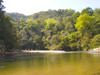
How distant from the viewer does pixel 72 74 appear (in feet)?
17.8

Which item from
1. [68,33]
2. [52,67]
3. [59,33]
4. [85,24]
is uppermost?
[85,24]

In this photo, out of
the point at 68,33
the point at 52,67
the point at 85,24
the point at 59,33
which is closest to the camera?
the point at 52,67

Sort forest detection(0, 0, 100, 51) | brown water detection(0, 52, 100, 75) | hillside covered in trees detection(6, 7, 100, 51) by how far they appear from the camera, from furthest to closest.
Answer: hillside covered in trees detection(6, 7, 100, 51), forest detection(0, 0, 100, 51), brown water detection(0, 52, 100, 75)

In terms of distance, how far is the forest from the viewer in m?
29.7

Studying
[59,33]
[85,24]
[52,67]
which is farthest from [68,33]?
[52,67]

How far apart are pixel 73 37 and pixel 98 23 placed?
32.9 feet

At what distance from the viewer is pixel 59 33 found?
52656 millimetres

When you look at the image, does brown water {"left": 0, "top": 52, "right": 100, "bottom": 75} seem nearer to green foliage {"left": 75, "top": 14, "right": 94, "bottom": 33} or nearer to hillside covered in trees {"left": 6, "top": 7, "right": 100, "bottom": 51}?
hillside covered in trees {"left": 6, "top": 7, "right": 100, "bottom": 51}

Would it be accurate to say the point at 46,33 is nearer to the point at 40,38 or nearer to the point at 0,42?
the point at 40,38

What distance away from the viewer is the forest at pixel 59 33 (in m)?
29.7

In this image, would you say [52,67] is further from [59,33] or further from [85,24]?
[59,33]

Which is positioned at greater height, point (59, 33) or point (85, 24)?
point (85, 24)

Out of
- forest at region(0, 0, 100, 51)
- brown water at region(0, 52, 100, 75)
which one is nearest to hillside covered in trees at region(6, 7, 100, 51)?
forest at region(0, 0, 100, 51)

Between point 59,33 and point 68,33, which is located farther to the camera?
point 59,33
